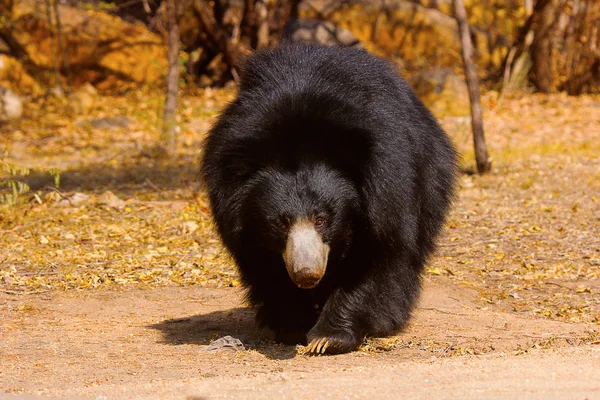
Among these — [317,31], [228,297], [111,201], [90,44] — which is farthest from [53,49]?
[228,297]

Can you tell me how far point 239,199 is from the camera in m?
3.63

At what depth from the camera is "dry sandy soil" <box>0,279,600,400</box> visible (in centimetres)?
283

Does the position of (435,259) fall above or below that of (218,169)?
below

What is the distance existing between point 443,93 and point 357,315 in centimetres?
807

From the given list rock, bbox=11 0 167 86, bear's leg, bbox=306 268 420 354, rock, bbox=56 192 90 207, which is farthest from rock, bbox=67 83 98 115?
bear's leg, bbox=306 268 420 354

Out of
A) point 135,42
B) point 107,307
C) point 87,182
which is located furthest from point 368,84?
point 135,42

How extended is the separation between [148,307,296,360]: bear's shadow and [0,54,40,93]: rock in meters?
8.97

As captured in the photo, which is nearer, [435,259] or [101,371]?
[101,371]

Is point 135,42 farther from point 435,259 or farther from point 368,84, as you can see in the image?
point 368,84

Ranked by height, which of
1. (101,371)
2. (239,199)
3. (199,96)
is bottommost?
(199,96)

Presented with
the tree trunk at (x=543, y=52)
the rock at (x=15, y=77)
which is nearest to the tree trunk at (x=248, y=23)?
the rock at (x=15, y=77)

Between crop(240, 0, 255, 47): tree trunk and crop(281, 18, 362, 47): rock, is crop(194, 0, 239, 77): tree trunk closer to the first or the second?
crop(240, 0, 255, 47): tree trunk

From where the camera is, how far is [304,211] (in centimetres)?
344

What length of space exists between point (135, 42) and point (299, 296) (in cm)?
991
